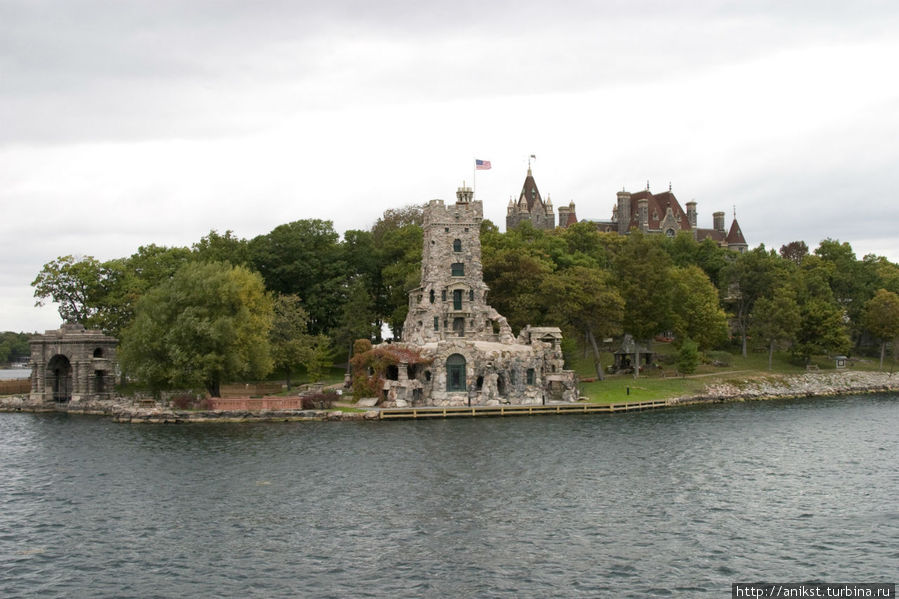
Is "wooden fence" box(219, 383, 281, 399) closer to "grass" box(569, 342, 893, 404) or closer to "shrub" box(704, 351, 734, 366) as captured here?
"grass" box(569, 342, 893, 404)

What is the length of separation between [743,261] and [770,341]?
13.6m

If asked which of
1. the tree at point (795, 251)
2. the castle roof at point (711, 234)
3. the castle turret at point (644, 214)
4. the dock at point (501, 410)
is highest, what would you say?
the castle turret at point (644, 214)

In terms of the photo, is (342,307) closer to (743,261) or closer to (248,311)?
(248,311)

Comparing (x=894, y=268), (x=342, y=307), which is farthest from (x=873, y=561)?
(x=894, y=268)

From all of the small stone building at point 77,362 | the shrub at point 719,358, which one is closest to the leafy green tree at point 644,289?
Answer: the shrub at point 719,358

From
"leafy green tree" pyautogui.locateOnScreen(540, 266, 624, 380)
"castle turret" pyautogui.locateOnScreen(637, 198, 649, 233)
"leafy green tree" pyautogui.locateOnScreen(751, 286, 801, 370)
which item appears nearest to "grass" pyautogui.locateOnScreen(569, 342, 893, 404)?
"leafy green tree" pyautogui.locateOnScreen(751, 286, 801, 370)

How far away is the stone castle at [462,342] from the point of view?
220ft

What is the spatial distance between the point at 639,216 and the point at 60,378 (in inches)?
4131

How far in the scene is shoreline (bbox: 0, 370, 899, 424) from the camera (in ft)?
205

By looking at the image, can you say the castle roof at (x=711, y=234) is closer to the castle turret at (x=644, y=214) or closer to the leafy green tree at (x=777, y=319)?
the castle turret at (x=644, y=214)

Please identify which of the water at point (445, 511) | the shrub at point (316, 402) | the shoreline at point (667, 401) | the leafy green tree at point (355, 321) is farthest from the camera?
the leafy green tree at point (355, 321)

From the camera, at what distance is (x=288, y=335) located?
260 feet

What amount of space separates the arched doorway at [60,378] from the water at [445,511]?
78.0 feet

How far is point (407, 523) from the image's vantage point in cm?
3328
